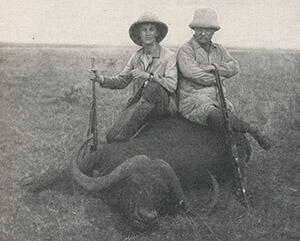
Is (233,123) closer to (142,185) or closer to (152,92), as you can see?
(152,92)

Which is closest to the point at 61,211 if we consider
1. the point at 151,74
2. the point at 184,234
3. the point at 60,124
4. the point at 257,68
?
the point at 184,234

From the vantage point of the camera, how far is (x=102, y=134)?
9430 mm

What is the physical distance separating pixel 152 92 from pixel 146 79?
0.37 m

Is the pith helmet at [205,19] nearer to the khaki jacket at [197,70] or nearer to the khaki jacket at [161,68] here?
the khaki jacket at [197,70]

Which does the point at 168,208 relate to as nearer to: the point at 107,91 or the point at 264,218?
the point at 264,218

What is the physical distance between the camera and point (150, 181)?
5.30 m

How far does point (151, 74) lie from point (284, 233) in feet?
8.17

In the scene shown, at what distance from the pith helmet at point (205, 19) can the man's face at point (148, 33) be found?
528 millimetres

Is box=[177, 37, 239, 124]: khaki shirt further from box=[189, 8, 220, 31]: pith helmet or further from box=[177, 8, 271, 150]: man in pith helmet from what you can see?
box=[189, 8, 220, 31]: pith helmet

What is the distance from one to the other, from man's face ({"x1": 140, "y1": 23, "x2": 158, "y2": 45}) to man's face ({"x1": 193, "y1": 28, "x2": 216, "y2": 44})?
55cm

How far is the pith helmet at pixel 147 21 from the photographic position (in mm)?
6578

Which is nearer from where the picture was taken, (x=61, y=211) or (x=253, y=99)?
(x=61, y=211)

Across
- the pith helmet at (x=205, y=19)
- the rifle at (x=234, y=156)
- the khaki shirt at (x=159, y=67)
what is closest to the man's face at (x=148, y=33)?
the khaki shirt at (x=159, y=67)

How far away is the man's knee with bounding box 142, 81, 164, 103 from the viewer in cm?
611
